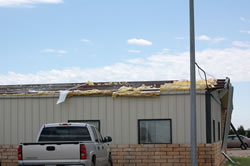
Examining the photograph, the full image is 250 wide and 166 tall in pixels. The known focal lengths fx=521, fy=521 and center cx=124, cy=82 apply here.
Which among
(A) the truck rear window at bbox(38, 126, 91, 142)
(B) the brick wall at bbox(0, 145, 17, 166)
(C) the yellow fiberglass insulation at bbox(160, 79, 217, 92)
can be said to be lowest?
(B) the brick wall at bbox(0, 145, 17, 166)

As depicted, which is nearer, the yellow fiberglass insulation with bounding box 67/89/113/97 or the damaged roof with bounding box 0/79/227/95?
the yellow fiberglass insulation with bounding box 67/89/113/97

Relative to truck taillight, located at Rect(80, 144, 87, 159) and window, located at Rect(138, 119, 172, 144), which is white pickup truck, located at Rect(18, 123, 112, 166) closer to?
truck taillight, located at Rect(80, 144, 87, 159)

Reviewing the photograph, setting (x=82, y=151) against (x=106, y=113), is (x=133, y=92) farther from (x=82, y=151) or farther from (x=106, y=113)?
(x=82, y=151)

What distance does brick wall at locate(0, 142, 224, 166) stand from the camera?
20.3m

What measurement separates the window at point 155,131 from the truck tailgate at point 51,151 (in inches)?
286

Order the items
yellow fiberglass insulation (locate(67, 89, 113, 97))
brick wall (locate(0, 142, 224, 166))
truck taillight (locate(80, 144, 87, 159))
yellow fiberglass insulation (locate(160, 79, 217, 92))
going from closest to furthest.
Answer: truck taillight (locate(80, 144, 87, 159))
brick wall (locate(0, 142, 224, 166))
yellow fiberglass insulation (locate(160, 79, 217, 92))
yellow fiberglass insulation (locate(67, 89, 113, 97))

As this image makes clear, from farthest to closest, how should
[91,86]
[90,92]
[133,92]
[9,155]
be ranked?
[91,86]
[9,155]
[90,92]
[133,92]

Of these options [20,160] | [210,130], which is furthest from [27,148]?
[210,130]

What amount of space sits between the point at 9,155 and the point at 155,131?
6.17 m

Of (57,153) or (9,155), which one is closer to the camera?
(57,153)

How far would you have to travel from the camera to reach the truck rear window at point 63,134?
15859 millimetres

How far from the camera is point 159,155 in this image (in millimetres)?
20719

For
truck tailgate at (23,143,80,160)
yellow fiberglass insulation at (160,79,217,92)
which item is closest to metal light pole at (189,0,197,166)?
truck tailgate at (23,143,80,160)

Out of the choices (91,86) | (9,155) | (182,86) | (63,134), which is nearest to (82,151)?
(63,134)
